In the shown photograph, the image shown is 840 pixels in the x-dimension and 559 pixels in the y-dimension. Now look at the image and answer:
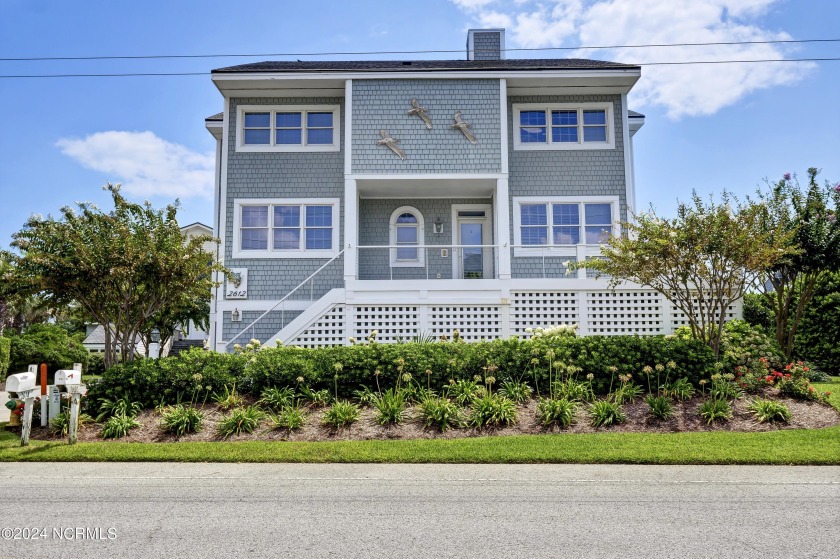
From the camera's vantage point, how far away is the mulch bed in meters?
9.16

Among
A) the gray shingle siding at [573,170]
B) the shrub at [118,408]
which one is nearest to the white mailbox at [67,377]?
the shrub at [118,408]

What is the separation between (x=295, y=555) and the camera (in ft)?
15.7

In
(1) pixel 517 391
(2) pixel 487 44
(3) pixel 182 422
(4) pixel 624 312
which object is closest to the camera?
(3) pixel 182 422

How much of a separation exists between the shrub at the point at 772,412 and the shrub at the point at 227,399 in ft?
25.1

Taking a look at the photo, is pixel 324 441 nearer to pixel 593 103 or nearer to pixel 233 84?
pixel 233 84

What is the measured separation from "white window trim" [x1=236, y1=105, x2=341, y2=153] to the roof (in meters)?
1.01

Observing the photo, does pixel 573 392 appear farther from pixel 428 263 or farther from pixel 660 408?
pixel 428 263

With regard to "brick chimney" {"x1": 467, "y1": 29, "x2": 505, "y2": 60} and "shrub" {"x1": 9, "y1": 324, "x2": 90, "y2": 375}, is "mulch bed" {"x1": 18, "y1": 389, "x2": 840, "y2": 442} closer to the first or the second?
"shrub" {"x1": 9, "y1": 324, "x2": 90, "y2": 375}

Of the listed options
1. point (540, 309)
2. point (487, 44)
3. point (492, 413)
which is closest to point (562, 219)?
point (540, 309)

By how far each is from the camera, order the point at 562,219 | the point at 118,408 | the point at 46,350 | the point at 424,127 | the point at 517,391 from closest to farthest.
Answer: the point at 118,408 → the point at 517,391 → the point at 424,127 → the point at 562,219 → the point at 46,350

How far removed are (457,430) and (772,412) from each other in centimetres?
446

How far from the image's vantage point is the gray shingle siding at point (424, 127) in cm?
1662

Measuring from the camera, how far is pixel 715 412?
948 centimetres

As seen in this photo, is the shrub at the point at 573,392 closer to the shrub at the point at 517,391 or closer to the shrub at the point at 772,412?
the shrub at the point at 517,391
